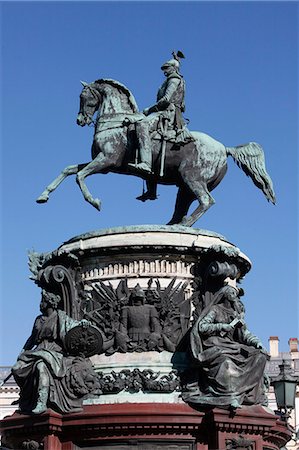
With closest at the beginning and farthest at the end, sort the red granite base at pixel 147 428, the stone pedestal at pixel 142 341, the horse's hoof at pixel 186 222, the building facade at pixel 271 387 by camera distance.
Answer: the red granite base at pixel 147 428 < the stone pedestal at pixel 142 341 < the horse's hoof at pixel 186 222 < the building facade at pixel 271 387

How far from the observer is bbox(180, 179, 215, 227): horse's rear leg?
21.0 m

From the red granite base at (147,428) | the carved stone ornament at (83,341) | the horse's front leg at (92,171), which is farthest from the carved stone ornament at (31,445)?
the horse's front leg at (92,171)

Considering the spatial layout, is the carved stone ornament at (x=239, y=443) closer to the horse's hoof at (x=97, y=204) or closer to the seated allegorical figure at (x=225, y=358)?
the seated allegorical figure at (x=225, y=358)

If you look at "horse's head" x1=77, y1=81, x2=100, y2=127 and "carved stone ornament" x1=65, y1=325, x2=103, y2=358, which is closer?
"carved stone ornament" x1=65, y1=325, x2=103, y2=358

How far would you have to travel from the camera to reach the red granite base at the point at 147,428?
17828mm

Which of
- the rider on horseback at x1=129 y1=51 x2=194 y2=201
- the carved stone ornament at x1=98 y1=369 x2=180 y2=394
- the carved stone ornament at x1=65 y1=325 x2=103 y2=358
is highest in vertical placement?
the rider on horseback at x1=129 y1=51 x2=194 y2=201

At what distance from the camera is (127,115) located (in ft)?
70.6

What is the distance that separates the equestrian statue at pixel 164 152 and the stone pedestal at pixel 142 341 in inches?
62.3

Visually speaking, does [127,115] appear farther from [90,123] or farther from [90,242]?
[90,242]

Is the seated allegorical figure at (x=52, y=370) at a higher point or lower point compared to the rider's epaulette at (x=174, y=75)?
lower

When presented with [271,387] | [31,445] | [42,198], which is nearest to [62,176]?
[42,198]

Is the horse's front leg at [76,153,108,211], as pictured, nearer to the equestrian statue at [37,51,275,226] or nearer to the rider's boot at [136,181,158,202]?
the equestrian statue at [37,51,275,226]

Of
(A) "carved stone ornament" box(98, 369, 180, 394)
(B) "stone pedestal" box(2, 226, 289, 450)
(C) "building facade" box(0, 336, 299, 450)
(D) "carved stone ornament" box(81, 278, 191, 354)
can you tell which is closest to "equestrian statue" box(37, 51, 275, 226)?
(B) "stone pedestal" box(2, 226, 289, 450)

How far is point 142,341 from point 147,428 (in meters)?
1.76
